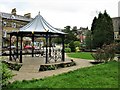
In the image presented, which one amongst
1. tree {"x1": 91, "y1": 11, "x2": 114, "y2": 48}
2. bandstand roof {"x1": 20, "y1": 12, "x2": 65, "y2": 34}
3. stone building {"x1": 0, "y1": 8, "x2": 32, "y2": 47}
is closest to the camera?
bandstand roof {"x1": 20, "y1": 12, "x2": 65, "y2": 34}

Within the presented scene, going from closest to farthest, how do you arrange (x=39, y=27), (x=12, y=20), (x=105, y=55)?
(x=39, y=27), (x=105, y=55), (x=12, y=20)

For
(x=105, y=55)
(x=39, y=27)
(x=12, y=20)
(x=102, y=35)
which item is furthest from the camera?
(x=12, y=20)

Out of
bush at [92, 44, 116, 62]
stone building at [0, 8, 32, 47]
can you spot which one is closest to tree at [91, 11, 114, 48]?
stone building at [0, 8, 32, 47]

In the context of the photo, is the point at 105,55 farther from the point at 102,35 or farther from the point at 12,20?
the point at 12,20

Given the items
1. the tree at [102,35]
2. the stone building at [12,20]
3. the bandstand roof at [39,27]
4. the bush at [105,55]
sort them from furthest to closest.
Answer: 1. the stone building at [12,20]
2. the tree at [102,35]
3. the bush at [105,55]
4. the bandstand roof at [39,27]

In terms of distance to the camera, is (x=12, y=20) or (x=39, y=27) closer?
(x=39, y=27)

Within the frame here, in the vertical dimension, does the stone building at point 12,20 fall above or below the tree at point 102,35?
above

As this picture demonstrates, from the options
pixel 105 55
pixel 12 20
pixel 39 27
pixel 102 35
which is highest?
pixel 12 20

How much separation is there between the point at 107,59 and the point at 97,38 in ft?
87.7

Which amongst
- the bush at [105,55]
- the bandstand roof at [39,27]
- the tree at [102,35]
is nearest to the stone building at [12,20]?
the tree at [102,35]

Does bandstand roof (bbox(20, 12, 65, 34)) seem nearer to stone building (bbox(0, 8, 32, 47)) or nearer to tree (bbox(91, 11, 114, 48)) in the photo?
tree (bbox(91, 11, 114, 48))

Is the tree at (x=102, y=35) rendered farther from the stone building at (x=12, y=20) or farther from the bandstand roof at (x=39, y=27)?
the bandstand roof at (x=39, y=27)

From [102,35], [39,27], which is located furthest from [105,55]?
[102,35]

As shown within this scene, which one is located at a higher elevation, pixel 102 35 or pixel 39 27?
pixel 102 35
